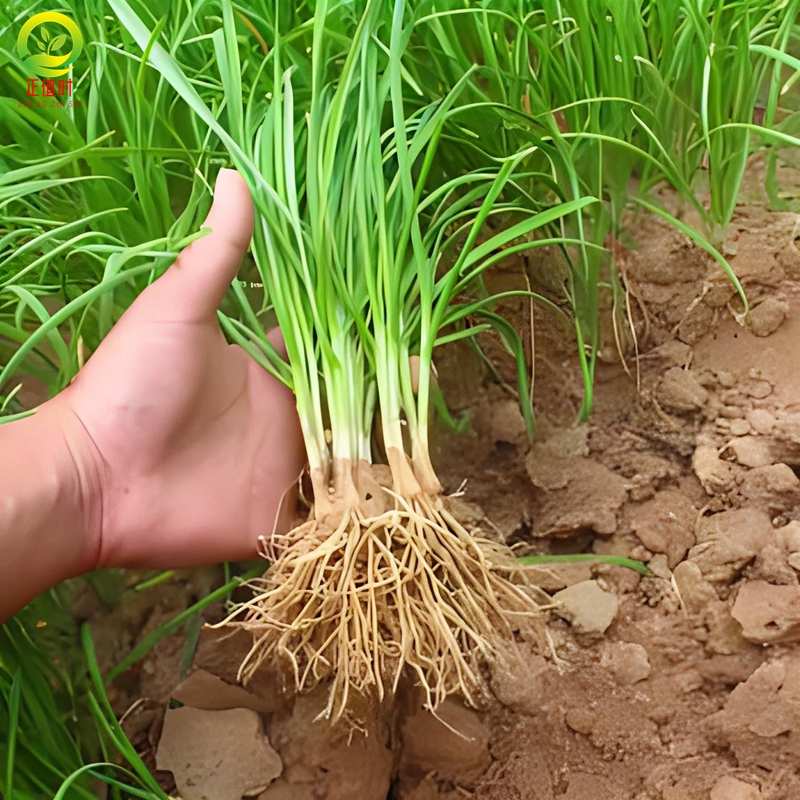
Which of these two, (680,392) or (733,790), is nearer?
(733,790)

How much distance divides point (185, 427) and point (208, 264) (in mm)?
174

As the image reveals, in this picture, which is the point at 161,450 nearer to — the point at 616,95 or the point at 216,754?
the point at 216,754

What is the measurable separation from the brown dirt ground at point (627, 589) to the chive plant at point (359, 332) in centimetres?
8

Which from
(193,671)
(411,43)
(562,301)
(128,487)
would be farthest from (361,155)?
(193,671)

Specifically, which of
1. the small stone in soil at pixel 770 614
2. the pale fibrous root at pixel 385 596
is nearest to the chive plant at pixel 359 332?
the pale fibrous root at pixel 385 596

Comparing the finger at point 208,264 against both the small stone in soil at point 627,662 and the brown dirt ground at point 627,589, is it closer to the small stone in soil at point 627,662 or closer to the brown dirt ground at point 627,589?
the brown dirt ground at point 627,589

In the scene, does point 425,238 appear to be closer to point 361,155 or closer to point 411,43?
point 361,155

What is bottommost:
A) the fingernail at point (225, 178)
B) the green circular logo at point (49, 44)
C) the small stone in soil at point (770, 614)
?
the small stone in soil at point (770, 614)

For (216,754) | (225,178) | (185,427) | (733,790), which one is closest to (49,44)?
(225,178)

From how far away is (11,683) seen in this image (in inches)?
27.9

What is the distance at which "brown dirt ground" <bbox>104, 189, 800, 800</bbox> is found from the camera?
0.67 meters

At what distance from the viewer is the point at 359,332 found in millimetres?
668

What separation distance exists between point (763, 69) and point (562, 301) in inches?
14.4

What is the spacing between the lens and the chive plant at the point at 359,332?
0.61m
